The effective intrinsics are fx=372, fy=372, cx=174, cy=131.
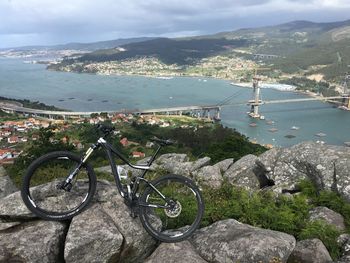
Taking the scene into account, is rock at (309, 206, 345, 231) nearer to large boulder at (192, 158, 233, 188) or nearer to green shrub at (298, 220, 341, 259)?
green shrub at (298, 220, 341, 259)

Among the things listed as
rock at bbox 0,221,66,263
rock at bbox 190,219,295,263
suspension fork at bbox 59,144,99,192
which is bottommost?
rock at bbox 190,219,295,263

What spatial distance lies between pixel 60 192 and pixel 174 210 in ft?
5.32

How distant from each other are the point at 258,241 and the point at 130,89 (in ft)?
449

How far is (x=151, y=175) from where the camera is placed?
902 cm

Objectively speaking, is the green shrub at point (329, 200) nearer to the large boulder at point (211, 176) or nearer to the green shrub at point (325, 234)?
the green shrub at point (325, 234)

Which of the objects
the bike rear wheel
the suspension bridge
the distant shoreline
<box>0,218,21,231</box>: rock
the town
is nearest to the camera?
<box>0,218,21,231</box>: rock

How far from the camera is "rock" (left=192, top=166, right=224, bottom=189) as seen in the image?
29.0 ft

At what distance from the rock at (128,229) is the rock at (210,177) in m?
3.58

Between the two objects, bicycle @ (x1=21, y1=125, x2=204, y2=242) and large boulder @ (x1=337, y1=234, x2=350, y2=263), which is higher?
bicycle @ (x1=21, y1=125, x2=204, y2=242)

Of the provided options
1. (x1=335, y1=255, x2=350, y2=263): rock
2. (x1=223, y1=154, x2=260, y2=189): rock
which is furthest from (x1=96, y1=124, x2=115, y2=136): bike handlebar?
(x1=223, y1=154, x2=260, y2=189): rock

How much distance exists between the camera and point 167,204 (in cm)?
526

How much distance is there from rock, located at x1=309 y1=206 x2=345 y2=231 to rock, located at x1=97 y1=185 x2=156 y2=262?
3.12 meters

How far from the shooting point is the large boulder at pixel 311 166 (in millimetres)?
7598

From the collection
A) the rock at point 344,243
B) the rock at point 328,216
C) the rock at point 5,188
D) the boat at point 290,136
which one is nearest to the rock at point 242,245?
the rock at point 344,243
